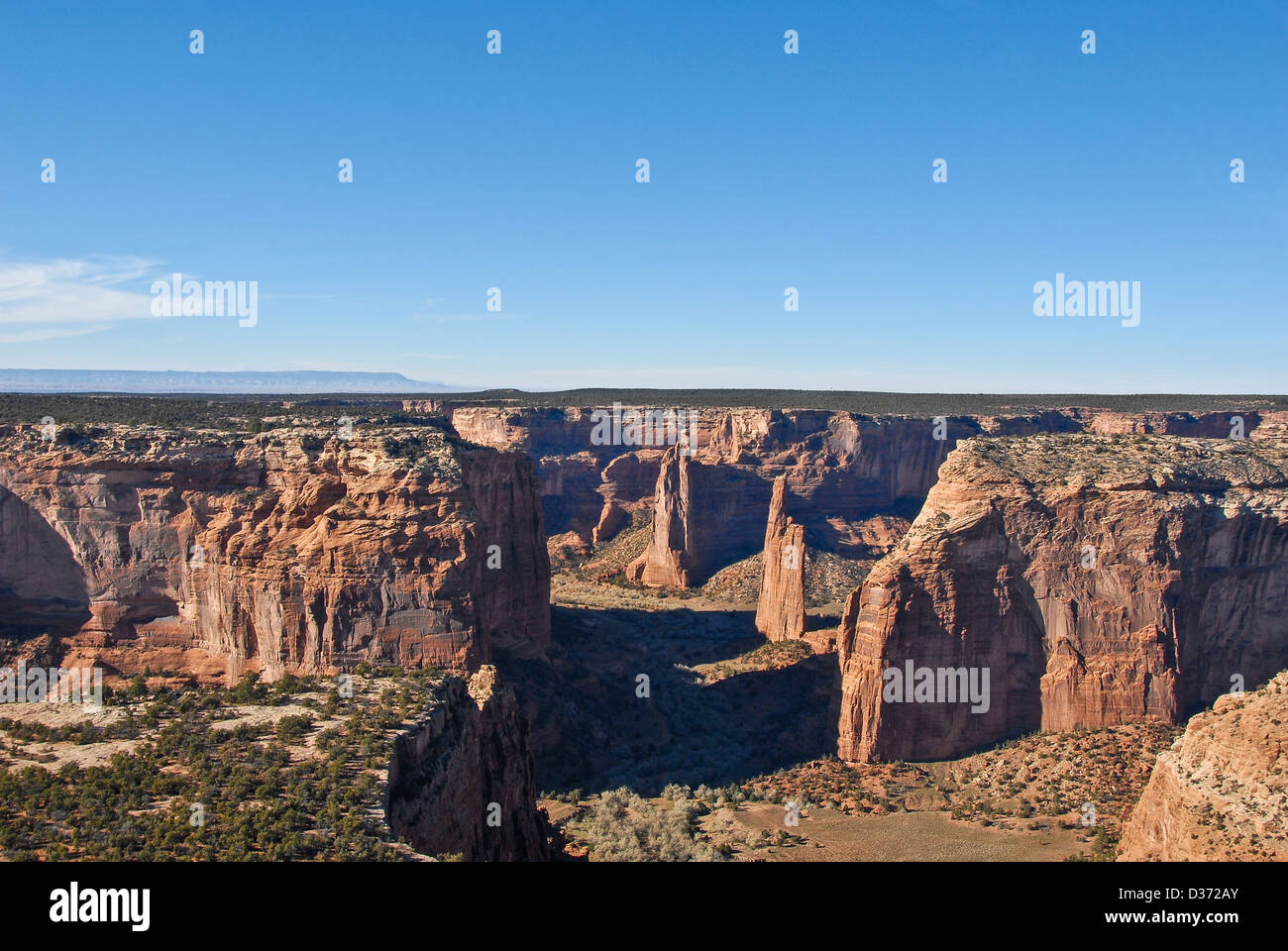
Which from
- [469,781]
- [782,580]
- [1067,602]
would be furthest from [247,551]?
[1067,602]

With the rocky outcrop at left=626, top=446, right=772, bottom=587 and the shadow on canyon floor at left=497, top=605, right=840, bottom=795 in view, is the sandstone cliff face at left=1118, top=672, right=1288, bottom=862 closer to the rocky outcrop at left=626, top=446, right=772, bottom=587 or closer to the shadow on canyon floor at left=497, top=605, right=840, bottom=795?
the shadow on canyon floor at left=497, top=605, right=840, bottom=795

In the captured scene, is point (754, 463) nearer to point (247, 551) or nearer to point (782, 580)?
point (782, 580)

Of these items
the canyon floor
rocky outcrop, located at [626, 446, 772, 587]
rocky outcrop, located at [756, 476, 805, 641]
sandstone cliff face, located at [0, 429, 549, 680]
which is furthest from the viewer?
rocky outcrop, located at [626, 446, 772, 587]

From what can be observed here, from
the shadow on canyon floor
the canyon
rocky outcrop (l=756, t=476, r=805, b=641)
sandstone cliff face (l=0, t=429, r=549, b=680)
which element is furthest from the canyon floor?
sandstone cliff face (l=0, t=429, r=549, b=680)

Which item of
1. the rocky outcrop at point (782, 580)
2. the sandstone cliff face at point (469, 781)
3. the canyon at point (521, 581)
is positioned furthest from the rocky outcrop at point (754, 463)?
the sandstone cliff face at point (469, 781)

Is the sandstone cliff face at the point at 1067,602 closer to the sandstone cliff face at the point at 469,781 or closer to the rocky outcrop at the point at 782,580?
the rocky outcrop at the point at 782,580
